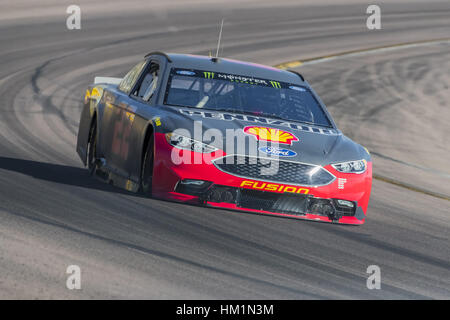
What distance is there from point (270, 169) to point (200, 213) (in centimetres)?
73

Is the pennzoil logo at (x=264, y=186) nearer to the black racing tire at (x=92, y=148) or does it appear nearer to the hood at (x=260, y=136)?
the hood at (x=260, y=136)

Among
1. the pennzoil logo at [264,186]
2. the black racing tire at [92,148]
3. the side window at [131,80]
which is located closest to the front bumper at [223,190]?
the pennzoil logo at [264,186]

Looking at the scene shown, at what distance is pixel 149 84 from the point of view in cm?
925

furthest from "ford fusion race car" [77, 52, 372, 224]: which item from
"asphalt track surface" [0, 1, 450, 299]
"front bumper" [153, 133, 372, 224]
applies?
"asphalt track surface" [0, 1, 450, 299]

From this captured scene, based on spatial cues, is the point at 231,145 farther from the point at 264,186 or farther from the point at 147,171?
the point at 147,171

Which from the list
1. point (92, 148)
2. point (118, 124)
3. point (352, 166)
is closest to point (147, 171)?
point (118, 124)

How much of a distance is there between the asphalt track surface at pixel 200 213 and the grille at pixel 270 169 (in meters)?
0.42

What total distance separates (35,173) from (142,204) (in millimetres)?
1687

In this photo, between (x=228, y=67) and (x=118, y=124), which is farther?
(x=228, y=67)

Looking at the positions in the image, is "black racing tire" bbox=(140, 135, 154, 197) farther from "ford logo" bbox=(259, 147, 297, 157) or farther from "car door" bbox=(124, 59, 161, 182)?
"ford logo" bbox=(259, 147, 297, 157)

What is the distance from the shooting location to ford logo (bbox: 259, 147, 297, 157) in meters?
7.82

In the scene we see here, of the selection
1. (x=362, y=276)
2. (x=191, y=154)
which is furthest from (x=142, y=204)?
(x=362, y=276)

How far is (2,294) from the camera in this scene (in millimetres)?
4852

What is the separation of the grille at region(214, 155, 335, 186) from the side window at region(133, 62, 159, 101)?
5.16 ft
